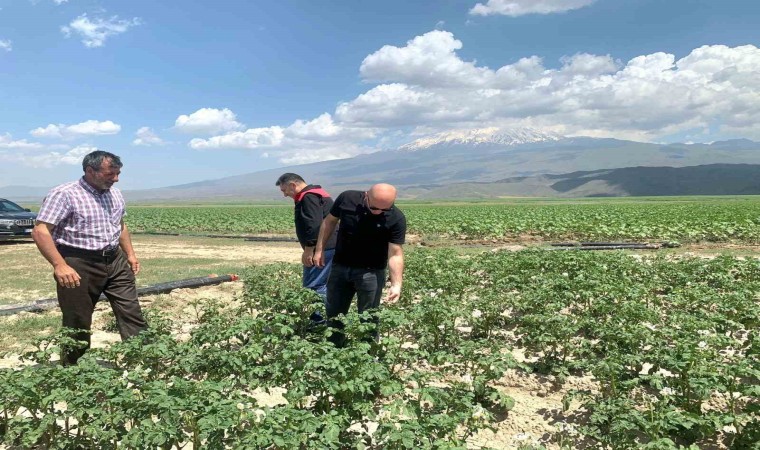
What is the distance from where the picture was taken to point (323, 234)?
5.36 m

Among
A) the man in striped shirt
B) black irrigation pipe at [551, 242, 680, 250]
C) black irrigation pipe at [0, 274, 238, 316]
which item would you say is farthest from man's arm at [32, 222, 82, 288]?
black irrigation pipe at [551, 242, 680, 250]

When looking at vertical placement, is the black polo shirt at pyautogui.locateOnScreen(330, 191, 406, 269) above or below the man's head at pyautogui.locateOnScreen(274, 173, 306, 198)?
below

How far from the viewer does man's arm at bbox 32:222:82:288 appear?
461 centimetres

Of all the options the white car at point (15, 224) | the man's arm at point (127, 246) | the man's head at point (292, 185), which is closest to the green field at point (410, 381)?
the man's arm at point (127, 246)

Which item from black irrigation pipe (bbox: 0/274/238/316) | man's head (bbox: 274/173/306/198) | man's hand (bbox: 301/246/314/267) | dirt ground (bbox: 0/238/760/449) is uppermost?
man's head (bbox: 274/173/306/198)

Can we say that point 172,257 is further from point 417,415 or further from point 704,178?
point 704,178

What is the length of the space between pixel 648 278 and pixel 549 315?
4527mm

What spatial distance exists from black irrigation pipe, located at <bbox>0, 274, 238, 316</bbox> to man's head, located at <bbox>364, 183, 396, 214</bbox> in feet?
22.0

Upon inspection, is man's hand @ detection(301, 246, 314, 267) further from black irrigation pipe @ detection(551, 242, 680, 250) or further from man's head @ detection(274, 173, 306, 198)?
black irrigation pipe @ detection(551, 242, 680, 250)

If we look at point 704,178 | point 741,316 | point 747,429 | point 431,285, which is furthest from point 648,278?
point 704,178

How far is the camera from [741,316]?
628 centimetres

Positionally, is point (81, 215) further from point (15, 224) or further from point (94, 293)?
point (15, 224)

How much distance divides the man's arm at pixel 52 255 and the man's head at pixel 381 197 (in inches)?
123

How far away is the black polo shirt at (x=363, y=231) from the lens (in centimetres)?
486
